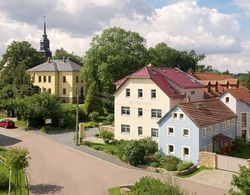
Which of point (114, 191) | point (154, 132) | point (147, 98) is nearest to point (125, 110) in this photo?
point (147, 98)

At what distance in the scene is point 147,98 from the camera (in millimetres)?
45688

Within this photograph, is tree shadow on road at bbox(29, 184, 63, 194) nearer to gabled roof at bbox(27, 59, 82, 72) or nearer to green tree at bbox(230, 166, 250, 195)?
green tree at bbox(230, 166, 250, 195)

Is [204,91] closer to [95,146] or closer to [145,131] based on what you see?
[145,131]

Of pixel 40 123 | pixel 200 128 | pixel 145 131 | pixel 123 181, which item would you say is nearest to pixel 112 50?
pixel 40 123

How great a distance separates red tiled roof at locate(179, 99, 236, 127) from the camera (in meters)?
39.5

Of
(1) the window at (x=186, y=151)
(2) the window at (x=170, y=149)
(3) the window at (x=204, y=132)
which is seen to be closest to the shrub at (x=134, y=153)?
(2) the window at (x=170, y=149)

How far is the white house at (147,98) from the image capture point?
44812 millimetres

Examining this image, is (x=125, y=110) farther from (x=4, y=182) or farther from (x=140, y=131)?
(x=4, y=182)

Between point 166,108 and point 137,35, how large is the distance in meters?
27.0

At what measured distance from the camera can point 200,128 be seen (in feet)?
126

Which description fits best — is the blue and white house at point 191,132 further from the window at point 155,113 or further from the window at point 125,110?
the window at point 125,110

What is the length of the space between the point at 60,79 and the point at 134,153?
43.7 metres

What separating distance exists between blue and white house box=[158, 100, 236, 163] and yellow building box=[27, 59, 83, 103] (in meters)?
38.5

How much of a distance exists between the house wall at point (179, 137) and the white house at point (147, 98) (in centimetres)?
337
